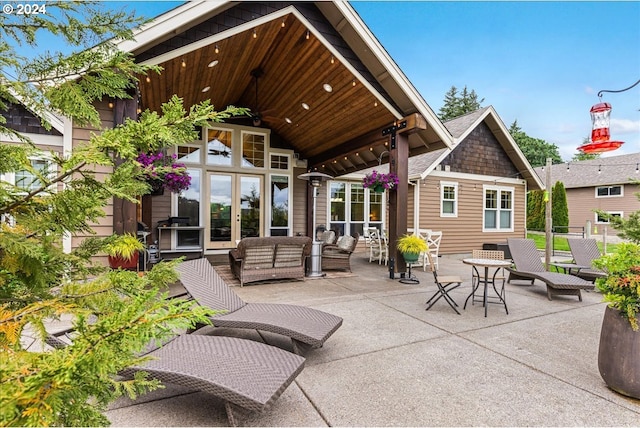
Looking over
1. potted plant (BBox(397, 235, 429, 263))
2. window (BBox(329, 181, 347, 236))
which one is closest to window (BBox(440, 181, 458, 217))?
window (BBox(329, 181, 347, 236))

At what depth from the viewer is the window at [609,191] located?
18.4m

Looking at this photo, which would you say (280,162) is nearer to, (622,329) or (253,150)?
(253,150)

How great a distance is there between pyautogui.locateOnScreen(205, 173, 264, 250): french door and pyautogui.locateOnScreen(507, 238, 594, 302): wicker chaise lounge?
682 centimetres

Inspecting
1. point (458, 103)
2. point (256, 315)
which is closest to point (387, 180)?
point (256, 315)

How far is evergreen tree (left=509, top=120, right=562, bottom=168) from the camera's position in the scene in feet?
121

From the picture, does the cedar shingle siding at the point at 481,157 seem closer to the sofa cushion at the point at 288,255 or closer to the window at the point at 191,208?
the sofa cushion at the point at 288,255

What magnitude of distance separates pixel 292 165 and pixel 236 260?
5161 mm

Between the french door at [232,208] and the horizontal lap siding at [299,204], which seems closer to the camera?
the french door at [232,208]

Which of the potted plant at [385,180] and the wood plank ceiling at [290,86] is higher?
the wood plank ceiling at [290,86]

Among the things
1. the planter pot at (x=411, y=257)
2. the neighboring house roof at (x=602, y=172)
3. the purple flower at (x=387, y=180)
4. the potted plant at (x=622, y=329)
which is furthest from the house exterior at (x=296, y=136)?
the neighboring house roof at (x=602, y=172)

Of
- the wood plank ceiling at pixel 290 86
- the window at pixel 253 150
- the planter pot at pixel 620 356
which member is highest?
the wood plank ceiling at pixel 290 86

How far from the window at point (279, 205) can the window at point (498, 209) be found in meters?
7.65

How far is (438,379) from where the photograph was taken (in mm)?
2463

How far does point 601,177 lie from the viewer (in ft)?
63.2
